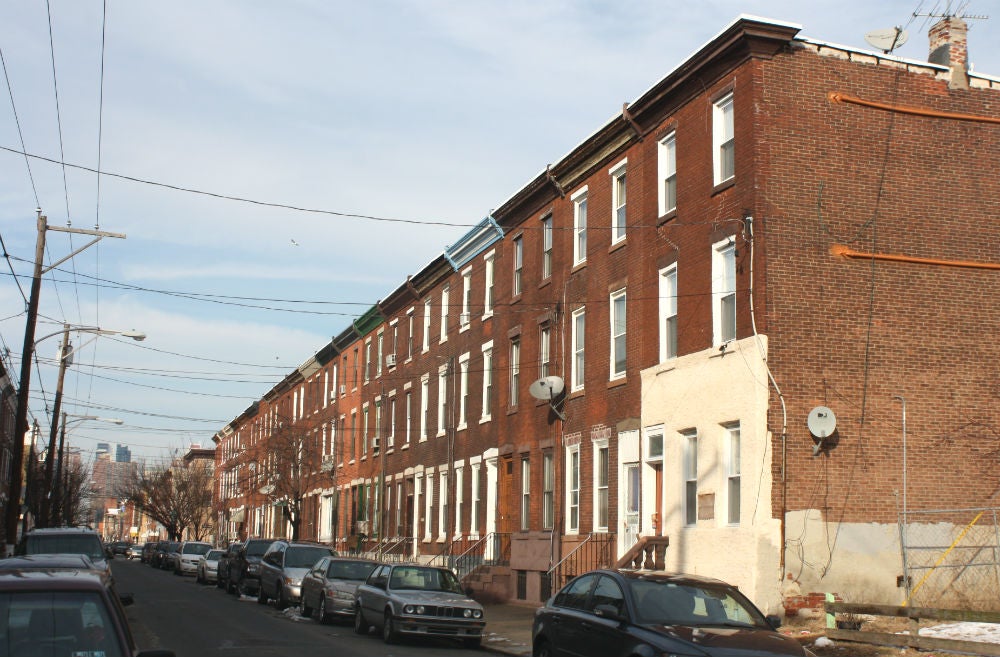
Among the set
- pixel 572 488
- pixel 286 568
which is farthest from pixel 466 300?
pixel 286 568

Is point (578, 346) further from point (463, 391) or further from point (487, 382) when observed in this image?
point (463, 391)

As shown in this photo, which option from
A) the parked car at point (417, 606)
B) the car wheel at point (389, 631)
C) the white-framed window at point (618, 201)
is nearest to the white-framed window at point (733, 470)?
the parked car at point (417, 606)

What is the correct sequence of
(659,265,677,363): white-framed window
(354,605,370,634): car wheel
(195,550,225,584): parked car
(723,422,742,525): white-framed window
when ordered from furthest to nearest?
(195,550,225,584): parked car → (659,265,677,363): white-framed window → (354,605,370,634): car wheel → (723,422,742,525): white-framed window

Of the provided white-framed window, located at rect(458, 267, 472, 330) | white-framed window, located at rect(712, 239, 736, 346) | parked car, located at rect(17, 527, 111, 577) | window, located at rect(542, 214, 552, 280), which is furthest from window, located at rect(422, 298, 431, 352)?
parked car, located at rect(17, 527, 111, 577)

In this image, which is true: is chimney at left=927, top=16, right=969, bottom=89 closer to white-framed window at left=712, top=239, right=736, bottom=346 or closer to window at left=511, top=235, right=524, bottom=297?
white-framed window at left=712, top=239, right=736, bottom=346

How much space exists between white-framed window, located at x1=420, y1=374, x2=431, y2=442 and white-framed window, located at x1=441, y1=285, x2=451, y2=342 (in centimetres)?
224

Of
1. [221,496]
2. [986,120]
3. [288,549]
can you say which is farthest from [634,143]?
[221,496]

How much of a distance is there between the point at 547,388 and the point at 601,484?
319cm

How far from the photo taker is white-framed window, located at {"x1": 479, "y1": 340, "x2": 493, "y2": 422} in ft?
117

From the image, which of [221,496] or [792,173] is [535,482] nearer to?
[792,173]

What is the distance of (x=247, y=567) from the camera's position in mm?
34562

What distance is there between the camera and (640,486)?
24844mm

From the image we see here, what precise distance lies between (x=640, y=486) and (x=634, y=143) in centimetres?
797

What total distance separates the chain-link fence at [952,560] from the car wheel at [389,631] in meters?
Answer: 9.34
